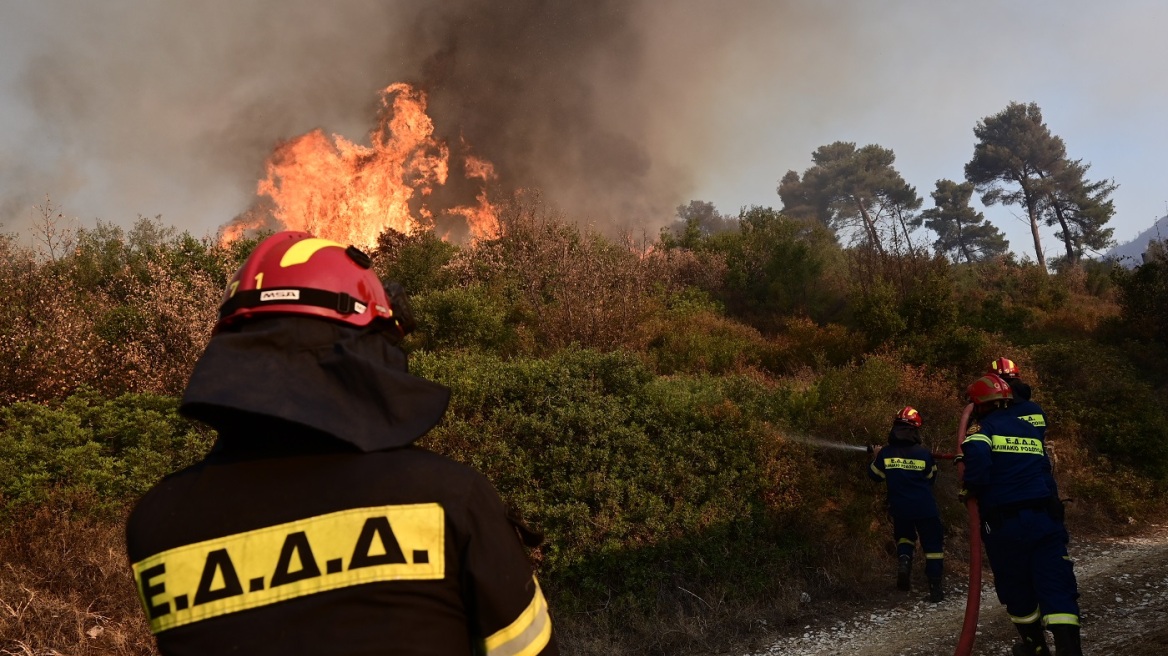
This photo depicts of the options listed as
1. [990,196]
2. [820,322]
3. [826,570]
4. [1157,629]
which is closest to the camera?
[1157,629]

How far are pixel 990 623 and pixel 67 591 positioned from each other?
26.0 ft

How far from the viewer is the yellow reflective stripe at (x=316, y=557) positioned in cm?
131

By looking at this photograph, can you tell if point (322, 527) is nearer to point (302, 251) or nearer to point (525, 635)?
point (525, 635)

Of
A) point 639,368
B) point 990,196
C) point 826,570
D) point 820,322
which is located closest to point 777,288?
point 820,322

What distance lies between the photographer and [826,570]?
773 cm

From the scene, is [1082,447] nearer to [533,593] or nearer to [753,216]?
[533,593]

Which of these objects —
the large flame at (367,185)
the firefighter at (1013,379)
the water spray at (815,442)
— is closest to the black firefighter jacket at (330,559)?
the firefighter at (1013,379)

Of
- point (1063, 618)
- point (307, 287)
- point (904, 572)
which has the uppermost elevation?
point (307, 287)

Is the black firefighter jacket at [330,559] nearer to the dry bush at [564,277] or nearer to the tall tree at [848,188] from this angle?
the dry bush at [564,277]

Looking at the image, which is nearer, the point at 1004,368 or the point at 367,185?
the point at 1004,368

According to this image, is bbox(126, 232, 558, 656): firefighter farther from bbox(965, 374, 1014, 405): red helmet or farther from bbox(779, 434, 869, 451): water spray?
bbox(779, 434, 869, 451): water spray

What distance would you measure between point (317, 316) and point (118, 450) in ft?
26.4

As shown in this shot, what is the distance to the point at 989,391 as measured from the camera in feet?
18.4

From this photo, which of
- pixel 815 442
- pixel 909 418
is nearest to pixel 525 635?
Result: pixel 909 418
